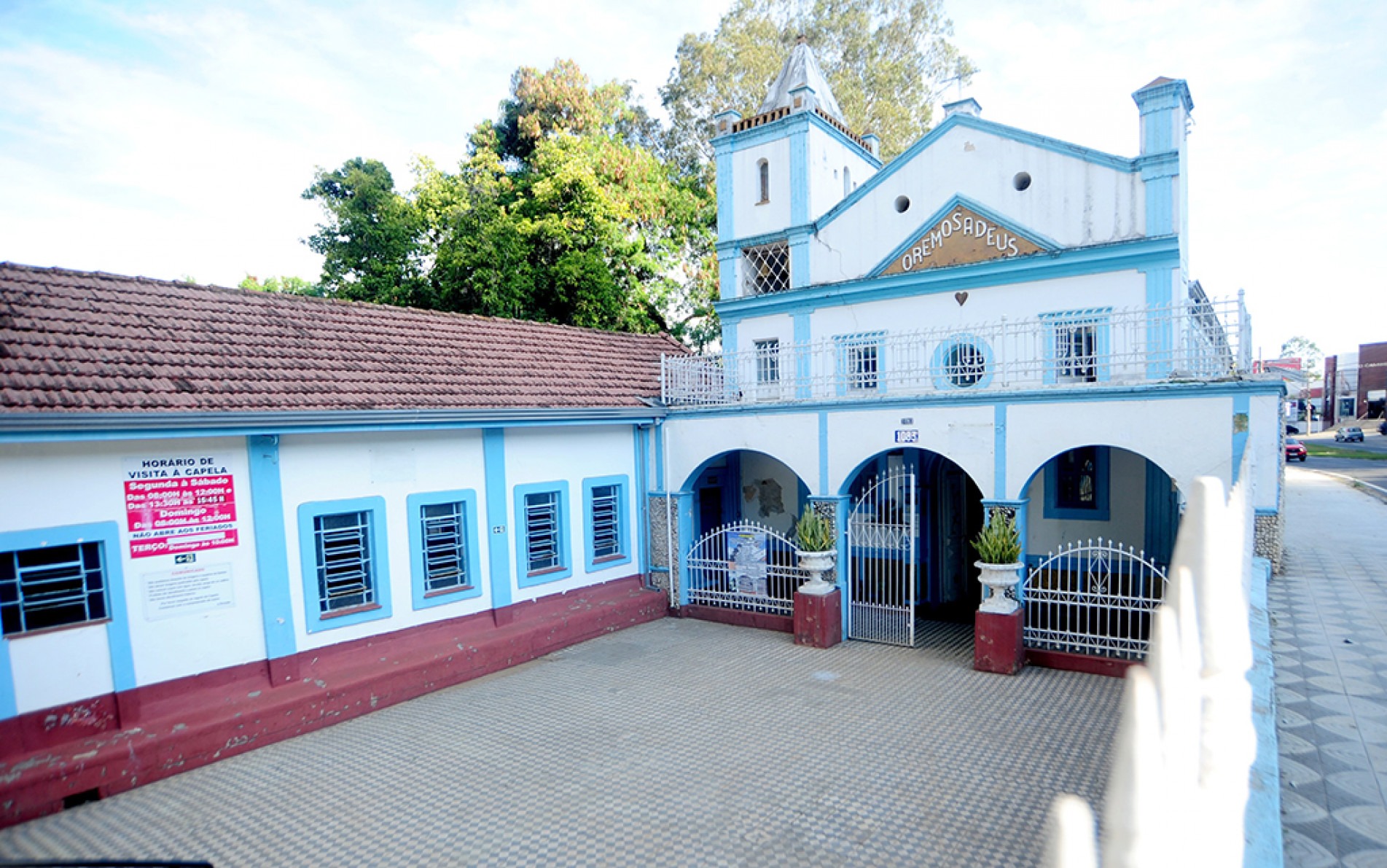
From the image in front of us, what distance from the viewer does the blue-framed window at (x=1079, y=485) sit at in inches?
444

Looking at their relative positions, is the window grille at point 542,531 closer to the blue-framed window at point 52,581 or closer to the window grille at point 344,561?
the window grille at point 344,561

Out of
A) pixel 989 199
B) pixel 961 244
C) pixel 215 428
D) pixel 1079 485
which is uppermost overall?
pixel 989 199

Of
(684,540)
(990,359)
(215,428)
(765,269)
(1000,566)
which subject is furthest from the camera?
(765,269)

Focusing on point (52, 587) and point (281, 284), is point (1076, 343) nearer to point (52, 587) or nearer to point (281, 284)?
point (52, 587)

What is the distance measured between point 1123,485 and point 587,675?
834 centimetres

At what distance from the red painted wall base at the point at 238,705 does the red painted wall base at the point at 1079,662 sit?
19.6 feet

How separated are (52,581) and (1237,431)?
11670 mm

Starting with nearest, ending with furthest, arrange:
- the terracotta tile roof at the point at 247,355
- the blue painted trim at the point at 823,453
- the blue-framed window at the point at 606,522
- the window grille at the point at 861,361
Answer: the terracotta tile roof at the point at 247,355
the blue painted trim at the point at 823,453
the blue-framed window at the point at 606,522
the window grille at the point at 861,361

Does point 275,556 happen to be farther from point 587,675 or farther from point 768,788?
point 768,788

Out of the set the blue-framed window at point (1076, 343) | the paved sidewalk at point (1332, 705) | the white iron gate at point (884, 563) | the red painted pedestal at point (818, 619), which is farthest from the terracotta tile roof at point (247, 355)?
the paved sidewalk at point (1332, 705)

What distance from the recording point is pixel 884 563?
12.2 metres

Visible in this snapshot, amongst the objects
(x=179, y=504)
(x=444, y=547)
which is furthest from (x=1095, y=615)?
(x=179, y=504)

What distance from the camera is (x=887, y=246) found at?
1313 cm

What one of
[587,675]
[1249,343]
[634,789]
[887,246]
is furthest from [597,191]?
[634,789]
